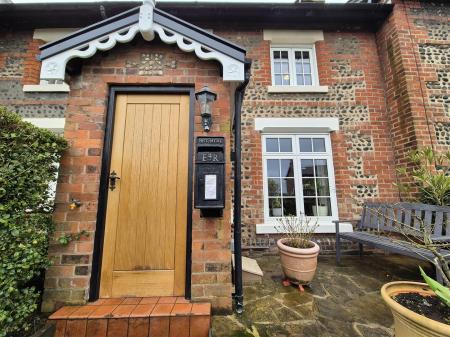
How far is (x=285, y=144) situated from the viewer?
5.05m

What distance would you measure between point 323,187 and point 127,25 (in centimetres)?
477

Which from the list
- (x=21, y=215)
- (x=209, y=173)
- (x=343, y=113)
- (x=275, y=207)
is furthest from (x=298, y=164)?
(x=21, y=215)

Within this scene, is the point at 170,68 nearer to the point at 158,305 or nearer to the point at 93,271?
the point at 93,271

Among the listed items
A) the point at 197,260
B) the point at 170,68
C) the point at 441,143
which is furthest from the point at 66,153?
the point at 441,143

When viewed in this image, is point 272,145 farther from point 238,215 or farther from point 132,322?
point 132,322

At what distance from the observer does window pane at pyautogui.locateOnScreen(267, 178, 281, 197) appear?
4863mm

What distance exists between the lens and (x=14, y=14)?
491cm

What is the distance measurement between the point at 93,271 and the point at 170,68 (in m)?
2.57

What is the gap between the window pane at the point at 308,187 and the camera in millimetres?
4883

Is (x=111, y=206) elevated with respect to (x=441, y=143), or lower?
lower

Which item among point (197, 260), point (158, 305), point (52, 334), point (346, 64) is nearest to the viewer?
point (52, 334)

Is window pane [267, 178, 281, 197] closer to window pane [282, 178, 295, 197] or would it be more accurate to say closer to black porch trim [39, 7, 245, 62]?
window pane [282, 178, 295, 197]

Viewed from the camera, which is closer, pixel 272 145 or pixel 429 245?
pixel 429 245

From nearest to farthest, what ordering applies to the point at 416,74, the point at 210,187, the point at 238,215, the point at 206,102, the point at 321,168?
the point at 210,187 → the point at 206,102 → the point at 238,215 → the point at 416,74 → the point at 321,168
